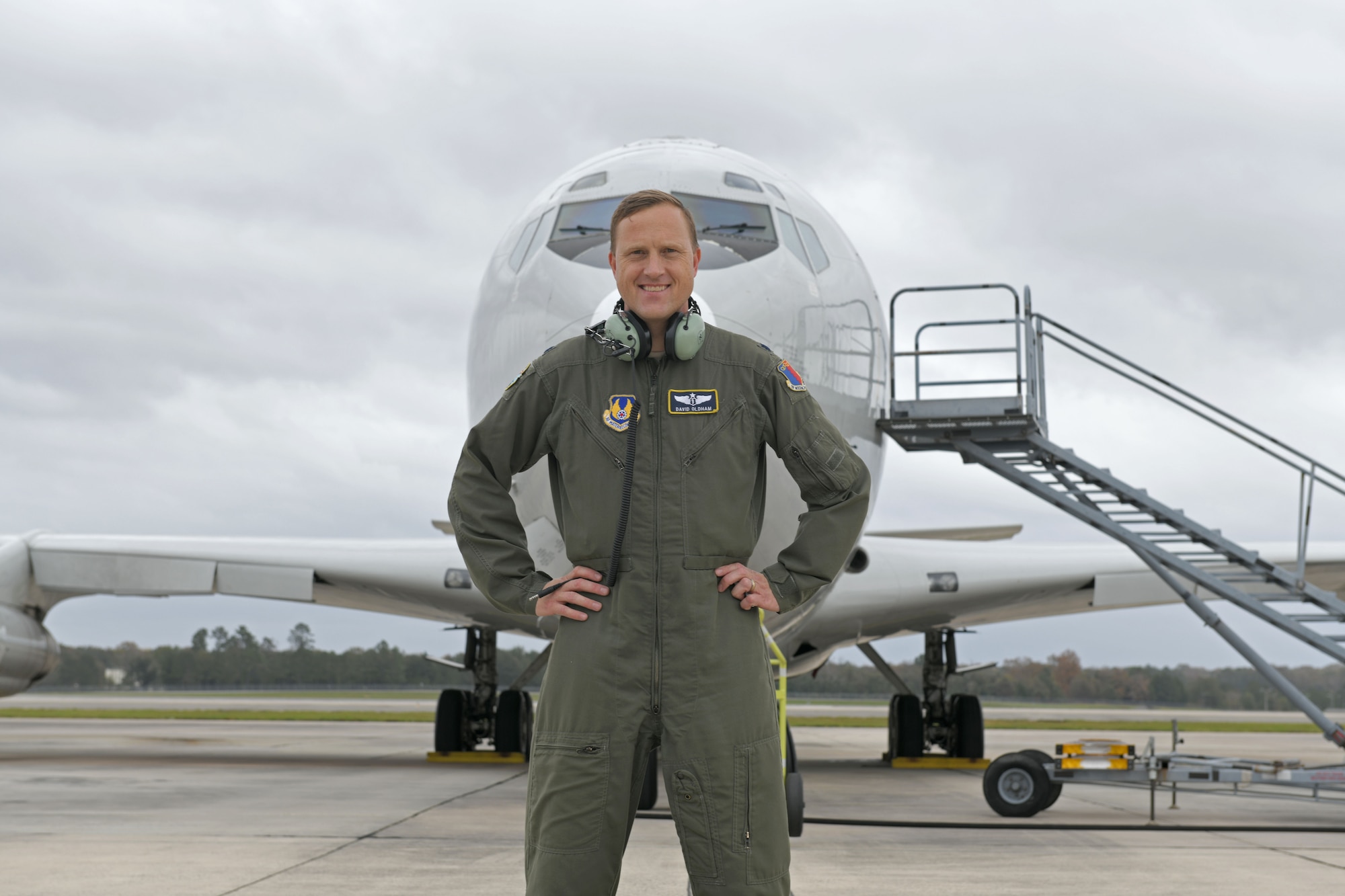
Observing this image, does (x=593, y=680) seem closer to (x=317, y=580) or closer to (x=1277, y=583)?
(x=1277, y=583)

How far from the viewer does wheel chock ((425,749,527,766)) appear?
1401cm

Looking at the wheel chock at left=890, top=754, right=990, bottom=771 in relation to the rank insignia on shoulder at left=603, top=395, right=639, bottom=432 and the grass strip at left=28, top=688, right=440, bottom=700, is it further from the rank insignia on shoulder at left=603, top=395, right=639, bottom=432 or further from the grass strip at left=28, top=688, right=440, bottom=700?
the grass strip at left=28, top=688, right=440, bottom=700

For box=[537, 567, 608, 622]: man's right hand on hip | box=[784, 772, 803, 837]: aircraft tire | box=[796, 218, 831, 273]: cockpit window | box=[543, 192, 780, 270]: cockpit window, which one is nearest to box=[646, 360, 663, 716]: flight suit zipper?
box=[537, 567, 608, 622]: man's right hand on hip

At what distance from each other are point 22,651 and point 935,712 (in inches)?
391

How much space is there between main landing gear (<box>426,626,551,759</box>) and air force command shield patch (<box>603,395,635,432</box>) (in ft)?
37.0

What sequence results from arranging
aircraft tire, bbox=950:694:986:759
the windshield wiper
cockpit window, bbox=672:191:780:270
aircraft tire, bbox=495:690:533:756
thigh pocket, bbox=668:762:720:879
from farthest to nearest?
1. aircraft tire, bbox=950:694:986:759
2. aircraft tire, bbox=495:690:533:756
3. the windshield wiper
4. cockpit window, bbox=672:191:780:270
5. thigh pocket, bbox=668:762:720:879

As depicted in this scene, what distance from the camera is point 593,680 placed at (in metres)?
2.62

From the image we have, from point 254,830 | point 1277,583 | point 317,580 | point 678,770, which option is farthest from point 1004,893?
point 317,580

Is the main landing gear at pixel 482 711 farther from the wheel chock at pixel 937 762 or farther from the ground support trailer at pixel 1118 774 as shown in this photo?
the ground support trailer at pixel 1118 774

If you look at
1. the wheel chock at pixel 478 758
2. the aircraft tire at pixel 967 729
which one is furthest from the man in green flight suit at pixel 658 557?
the aircraft tire at pixel 967 729

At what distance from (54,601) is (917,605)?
30.2 ft

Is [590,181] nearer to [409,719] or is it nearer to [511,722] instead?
[511,722]

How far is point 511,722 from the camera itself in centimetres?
1395

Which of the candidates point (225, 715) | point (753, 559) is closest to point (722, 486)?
point (753, 559)
